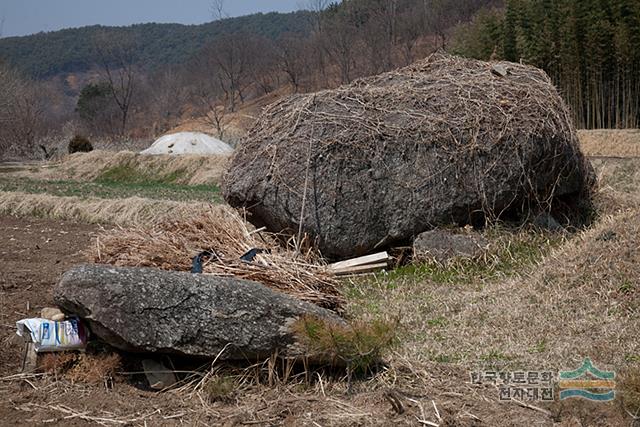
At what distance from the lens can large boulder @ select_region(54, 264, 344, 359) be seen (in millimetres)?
4926

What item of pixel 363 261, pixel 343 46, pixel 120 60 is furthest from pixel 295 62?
pixel 363 261

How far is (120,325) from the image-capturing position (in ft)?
16.1

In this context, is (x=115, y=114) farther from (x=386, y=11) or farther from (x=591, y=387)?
(x=591, y=387)

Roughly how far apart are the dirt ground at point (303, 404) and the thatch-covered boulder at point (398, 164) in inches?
122

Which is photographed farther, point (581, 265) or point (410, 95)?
point (410, 95)

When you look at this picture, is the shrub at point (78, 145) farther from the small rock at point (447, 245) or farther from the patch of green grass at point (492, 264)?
the patch of green grass at point (492, 264)

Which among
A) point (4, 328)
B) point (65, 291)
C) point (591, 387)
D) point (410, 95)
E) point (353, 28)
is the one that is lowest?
point (591, 387)

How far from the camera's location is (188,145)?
3444cm

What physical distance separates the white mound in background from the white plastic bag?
28770 millimetres

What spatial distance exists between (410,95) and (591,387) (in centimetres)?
487

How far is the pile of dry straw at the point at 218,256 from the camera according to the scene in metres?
6.04

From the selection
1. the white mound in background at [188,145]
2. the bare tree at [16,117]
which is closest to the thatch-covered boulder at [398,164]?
the white mound in background at [188,145]

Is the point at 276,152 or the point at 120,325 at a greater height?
the point at 276,152

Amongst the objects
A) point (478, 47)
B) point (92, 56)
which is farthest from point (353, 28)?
point (92, 56)
